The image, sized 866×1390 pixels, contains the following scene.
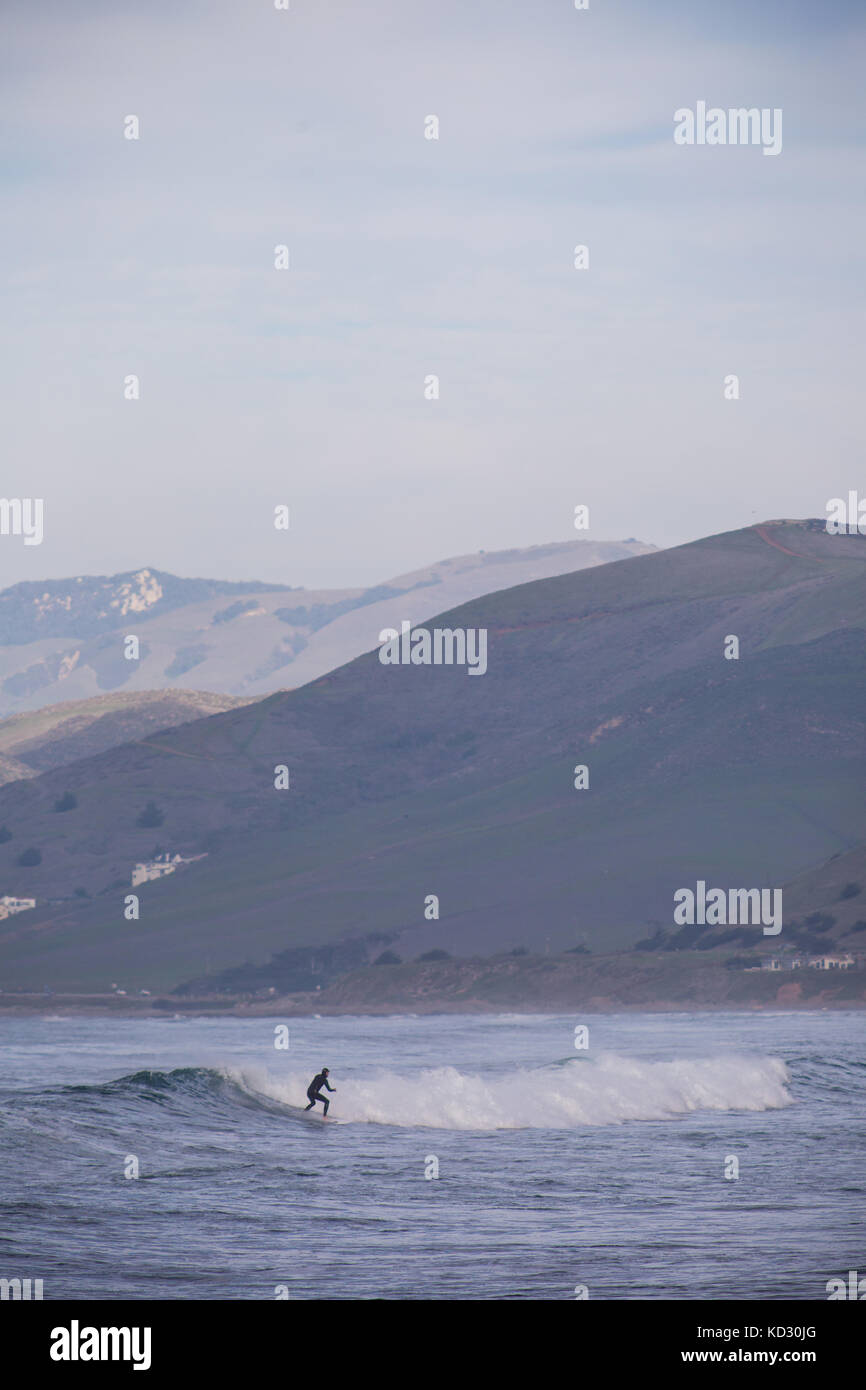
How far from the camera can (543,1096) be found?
56.3 meters

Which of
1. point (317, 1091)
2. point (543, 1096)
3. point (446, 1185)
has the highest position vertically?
point (317, 1091)

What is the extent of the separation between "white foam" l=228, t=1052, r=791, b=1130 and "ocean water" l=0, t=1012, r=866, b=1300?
0.44 ft

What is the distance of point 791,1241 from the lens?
29703 mm

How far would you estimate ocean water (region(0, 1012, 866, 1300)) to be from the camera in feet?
88.5

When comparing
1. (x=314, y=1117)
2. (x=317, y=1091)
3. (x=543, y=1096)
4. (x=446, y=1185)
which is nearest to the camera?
(x=446, y=1185)

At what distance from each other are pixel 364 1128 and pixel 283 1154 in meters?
7.81

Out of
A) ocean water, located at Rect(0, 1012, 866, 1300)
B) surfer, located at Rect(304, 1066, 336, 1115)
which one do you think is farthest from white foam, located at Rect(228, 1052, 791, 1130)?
surfer, located at Rect(304, 1066, 336, 1115)

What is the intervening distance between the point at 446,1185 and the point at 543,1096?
64.1 ft

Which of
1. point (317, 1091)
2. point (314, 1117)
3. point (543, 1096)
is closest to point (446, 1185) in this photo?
point (314, 1117)

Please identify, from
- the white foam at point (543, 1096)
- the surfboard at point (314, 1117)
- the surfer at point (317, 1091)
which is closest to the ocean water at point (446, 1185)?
the white foam at point (543, 1096)

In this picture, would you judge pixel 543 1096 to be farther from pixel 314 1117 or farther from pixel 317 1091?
pixel 314 1117

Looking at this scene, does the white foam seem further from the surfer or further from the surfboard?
the surfer
